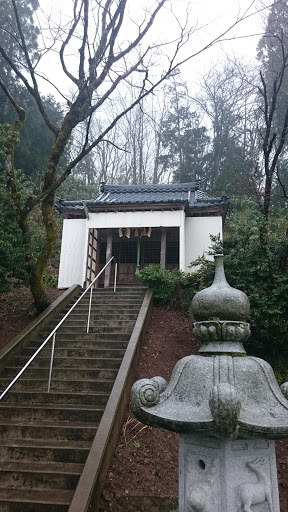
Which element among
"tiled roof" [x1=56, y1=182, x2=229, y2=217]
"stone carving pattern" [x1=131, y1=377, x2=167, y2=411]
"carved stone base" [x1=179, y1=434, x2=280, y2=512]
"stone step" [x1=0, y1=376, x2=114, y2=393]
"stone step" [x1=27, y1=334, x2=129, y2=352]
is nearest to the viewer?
"carved stone base" [x1=179, y1=434, x2=280, y2=512]

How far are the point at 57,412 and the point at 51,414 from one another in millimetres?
95

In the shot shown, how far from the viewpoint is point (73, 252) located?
14.7 meters

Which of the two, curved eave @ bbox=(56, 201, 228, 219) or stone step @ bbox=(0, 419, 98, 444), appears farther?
curved eave @ bbox=(56, 201, 228, 219)

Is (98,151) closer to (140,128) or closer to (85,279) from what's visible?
(140,128)

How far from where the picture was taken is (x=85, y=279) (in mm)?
13469

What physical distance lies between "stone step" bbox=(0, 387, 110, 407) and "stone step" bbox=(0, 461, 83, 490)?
130 centimetres

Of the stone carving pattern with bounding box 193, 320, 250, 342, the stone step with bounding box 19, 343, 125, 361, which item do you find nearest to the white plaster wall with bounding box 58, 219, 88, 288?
the stone step with bounding box 19, 343, 125, 361

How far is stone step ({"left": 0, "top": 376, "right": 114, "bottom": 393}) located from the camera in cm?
637

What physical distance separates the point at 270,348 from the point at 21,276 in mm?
5809

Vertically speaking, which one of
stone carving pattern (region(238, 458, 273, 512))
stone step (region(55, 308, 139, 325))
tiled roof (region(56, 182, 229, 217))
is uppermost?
tiled roof (region(56, 182, 229, 217))

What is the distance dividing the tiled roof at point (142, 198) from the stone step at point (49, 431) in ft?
31.0

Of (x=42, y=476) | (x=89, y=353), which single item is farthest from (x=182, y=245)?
(x=42, y=476)

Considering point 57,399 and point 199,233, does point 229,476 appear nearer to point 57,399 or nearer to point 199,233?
point 57,399

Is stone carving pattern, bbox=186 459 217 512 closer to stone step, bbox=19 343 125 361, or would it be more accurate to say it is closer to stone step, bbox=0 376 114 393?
stone step, bbox=0 376 114 393
